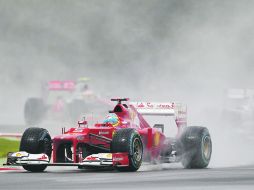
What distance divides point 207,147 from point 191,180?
16.9 feet

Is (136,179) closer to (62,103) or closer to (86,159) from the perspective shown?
(86,159)

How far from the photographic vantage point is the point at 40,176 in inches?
831

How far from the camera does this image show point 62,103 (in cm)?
5109

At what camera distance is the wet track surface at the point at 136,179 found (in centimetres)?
1845

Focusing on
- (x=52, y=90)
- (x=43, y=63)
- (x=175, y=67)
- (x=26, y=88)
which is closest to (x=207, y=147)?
(x=52, y=90)

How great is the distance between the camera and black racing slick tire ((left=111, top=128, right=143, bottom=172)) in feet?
72.1

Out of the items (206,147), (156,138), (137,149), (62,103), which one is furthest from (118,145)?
(62,103)

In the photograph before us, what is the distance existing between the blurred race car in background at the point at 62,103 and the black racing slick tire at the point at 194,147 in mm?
23742

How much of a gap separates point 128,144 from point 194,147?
2.85 m

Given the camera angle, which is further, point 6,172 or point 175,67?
point 175,67

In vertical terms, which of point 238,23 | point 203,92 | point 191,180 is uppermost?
point 238,23

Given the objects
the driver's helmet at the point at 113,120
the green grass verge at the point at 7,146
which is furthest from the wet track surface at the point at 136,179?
the green grass verge at the point at 7,146

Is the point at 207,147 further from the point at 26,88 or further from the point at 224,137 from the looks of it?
the point at 26,88

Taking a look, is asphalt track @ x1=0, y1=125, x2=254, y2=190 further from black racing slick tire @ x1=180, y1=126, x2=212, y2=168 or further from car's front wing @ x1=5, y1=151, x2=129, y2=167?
black racing slick tire @ x1=180, y1=126, x2=212, y2=168
